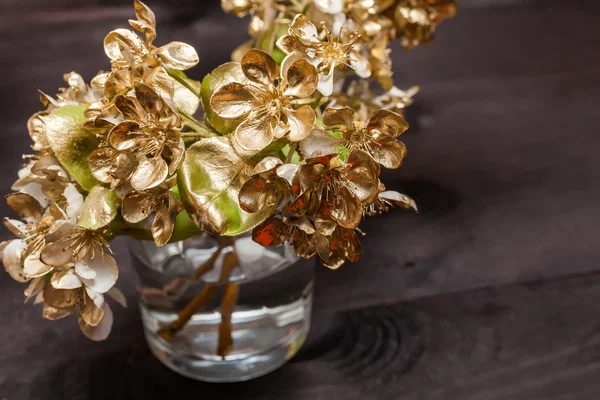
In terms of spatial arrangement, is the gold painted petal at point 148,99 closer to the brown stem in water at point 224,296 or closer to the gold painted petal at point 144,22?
the gold painted petal at point 144,22

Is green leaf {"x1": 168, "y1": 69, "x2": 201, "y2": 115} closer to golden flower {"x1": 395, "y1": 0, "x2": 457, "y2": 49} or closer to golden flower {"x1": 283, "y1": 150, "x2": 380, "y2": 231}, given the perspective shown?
golden flower {"x1": 283, "y1": 150, "x2": 380, "y2": 231}

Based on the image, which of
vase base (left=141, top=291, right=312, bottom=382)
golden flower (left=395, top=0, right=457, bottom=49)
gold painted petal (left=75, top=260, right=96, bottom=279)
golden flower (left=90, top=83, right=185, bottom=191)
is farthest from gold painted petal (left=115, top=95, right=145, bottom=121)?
golden flower (left=395, top=0, right=457, bottom=49)

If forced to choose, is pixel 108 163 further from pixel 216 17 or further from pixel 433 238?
pixel 216 17

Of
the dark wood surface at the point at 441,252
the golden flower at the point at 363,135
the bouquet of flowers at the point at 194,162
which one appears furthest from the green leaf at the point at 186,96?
the dark wood surface at the point at 441,252

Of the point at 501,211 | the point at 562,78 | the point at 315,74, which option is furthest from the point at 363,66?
the point at 562,78

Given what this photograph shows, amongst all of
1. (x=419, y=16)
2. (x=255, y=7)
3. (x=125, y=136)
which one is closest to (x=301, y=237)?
(x=125, y=136)

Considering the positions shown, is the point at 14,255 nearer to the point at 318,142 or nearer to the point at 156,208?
the point at 156,208

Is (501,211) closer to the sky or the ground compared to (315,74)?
closer to the ground
